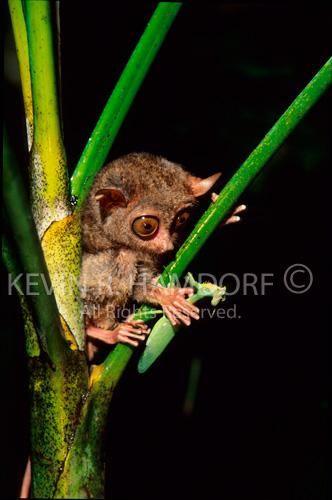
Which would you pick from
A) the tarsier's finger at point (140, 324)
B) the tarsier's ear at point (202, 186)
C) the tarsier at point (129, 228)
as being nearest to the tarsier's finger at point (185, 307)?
the tarsier's finger at point (140, 324)

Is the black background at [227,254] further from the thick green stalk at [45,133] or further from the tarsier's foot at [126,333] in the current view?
the thick green stalk at [45,133]

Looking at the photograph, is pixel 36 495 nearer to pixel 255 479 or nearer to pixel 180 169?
pixel 255 479

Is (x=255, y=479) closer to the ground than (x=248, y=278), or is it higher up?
closer to the ground

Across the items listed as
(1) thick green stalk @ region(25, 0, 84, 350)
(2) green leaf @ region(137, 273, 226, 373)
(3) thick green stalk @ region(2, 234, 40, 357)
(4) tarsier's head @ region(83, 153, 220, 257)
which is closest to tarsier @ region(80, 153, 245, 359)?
(4) tarsier's head @ region(83, 153, 220, 257)

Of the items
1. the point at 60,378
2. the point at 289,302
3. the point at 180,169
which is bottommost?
the point at 60,378

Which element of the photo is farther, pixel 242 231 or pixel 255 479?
pixel 242 231

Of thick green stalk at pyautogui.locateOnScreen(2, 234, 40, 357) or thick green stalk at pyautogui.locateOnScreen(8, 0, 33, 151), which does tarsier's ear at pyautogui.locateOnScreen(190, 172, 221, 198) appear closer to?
thick green stalk at pyautogui.locateOnScreen(8, 0, 33, 151)

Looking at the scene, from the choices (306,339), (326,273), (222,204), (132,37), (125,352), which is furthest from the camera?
(132,37)

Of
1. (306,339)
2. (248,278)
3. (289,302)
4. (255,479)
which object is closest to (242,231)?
(248,278)
